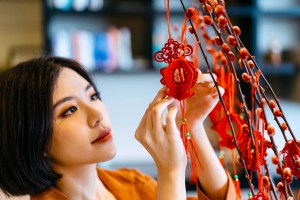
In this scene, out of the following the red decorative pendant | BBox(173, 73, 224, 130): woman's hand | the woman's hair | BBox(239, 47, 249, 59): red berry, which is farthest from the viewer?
the woman's hair

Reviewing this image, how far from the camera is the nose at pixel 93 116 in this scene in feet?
3.75

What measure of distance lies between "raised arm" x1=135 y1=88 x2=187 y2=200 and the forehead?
373 millimetres

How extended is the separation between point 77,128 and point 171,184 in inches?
14.2

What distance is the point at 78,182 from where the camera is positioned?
124cm

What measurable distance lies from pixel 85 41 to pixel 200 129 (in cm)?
226

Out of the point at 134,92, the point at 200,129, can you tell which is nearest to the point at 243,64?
the point at 200,129

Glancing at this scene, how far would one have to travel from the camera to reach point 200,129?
3.40 ft

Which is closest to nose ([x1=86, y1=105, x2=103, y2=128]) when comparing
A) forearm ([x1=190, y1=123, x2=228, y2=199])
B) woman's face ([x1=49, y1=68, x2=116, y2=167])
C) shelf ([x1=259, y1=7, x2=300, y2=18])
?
woman's face ([x1=49, y1=68, x2=116, y2=167])

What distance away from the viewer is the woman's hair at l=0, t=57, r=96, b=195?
3.73 feet

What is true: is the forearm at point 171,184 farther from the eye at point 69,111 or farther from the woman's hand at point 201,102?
the eye at point 69,111

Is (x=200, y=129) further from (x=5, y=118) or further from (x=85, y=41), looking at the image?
(x=85, y=41)

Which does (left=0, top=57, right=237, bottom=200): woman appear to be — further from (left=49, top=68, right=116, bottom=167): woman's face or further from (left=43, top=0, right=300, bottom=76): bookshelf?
(left=43, top=0, right=300, bottom=76): bookshelf

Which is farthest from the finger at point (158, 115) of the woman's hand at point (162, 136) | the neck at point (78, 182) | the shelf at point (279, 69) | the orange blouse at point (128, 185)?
the shelf at point (279, 69)

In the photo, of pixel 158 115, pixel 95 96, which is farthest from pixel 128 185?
pixel 158 115
